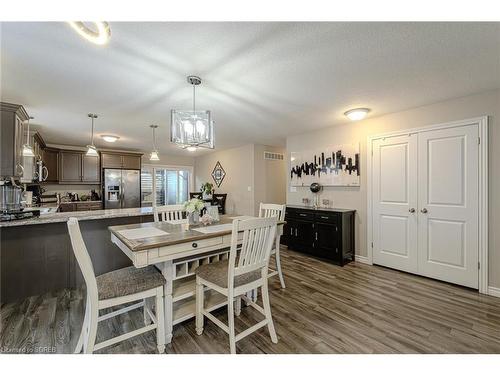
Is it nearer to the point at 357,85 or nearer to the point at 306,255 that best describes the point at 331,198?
the point at 306,255

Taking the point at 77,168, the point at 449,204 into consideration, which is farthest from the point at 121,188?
the point at 449,204

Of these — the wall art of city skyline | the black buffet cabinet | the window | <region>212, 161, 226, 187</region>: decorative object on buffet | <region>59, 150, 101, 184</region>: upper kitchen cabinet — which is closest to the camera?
the black buffet cabinet

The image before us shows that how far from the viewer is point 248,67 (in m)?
2.07

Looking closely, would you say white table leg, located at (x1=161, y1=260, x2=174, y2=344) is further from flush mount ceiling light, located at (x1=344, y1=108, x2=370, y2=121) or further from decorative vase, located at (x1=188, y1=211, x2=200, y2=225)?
flush mount ceiling light, located at (x1=344, y1=108, x2=370, y2=121)

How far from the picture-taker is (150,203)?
720 cm

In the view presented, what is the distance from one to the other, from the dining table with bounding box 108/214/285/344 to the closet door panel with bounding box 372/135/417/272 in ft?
8.29

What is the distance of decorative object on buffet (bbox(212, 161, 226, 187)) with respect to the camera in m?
6.73

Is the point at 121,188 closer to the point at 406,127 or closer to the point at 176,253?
the point at 176,253

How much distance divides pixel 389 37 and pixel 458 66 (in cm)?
96

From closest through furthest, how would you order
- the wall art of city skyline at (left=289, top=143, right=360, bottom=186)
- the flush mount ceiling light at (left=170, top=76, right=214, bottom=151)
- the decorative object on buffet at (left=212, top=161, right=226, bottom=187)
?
the flush mount ceiling light at (left=170, top=76, right=214, bottom=151)
the wall art of city skyline at (left=289, top=143, right=360, bottom=186)
the decorative object on buffet at (left=212, top=161, right=226, bottom=187)

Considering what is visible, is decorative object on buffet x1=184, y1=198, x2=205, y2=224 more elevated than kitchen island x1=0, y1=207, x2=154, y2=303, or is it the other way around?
decorative object on buffet x1=184, y1=198, x2=205, y2=224

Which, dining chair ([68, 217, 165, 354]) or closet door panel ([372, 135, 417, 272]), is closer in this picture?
dining chair ([68, 217, 165, 354])

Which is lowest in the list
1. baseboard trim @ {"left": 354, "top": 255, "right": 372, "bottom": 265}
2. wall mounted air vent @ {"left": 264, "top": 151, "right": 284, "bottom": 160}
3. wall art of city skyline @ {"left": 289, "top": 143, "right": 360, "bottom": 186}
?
baseboard trim @ {"left": 354, "top": 255, "right": 372, "bottom": 265}

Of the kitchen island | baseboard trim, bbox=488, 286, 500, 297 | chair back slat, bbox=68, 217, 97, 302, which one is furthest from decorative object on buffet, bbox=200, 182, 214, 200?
baseboard trim, bbox=488, 286, 500, 297
